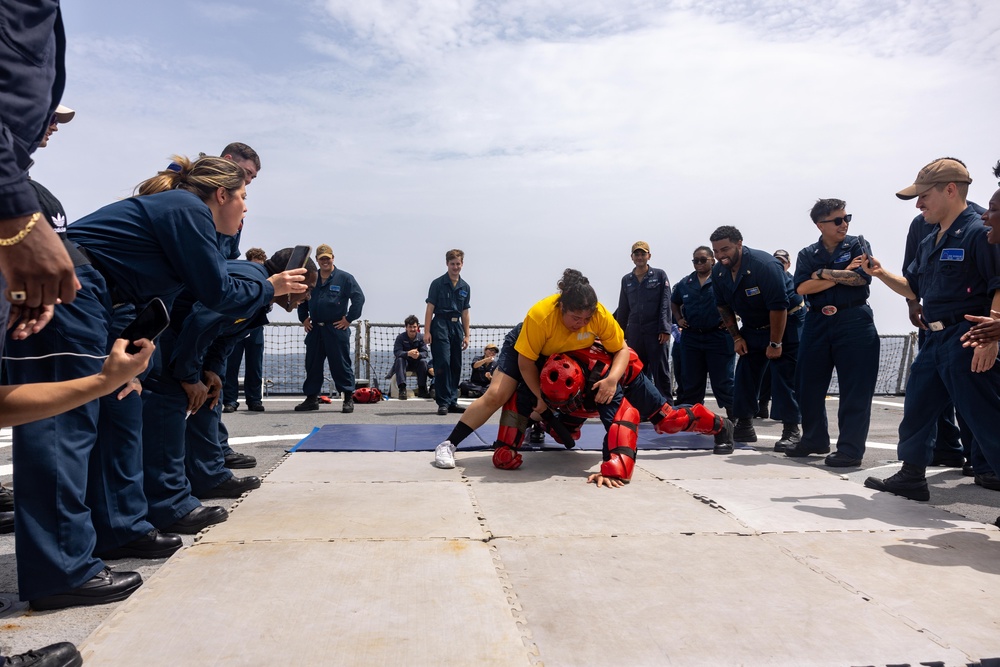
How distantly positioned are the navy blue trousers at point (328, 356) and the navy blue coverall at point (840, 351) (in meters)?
5.62

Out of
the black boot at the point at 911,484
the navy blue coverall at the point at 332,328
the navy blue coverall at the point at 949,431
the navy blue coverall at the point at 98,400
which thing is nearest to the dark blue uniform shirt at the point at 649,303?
the navy blue coverall at the point at 949,431

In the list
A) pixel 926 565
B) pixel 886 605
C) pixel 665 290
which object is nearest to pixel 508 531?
pixel 886 605

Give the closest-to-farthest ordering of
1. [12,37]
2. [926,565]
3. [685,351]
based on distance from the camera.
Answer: [12,37] → [926,565] → [685,351]

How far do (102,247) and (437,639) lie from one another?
6.39 feet

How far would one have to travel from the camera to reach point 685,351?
26.2 feet

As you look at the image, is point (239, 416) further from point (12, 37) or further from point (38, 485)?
point (12, 37)

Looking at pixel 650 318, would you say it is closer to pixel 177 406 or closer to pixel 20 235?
pixel 177 406

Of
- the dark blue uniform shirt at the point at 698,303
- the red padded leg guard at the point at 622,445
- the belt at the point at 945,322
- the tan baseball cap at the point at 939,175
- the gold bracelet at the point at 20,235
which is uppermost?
the tan baseball cap at the point at 939,175

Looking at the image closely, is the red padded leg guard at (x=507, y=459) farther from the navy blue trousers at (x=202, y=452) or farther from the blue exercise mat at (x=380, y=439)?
the navy blue trousers at (x=202, y=452)

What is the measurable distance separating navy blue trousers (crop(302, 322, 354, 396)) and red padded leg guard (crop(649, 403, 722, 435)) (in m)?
4.93

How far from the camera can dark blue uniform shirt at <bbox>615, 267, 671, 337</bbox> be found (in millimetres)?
8492

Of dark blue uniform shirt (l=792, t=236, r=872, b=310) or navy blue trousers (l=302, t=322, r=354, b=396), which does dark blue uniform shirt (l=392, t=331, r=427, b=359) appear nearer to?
navy blue trousers (l=302, t=322, r=354, b=396)

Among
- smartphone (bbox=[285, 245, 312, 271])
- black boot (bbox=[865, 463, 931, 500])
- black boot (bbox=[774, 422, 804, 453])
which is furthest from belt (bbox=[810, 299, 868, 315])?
smartphone (bbox=[285, 245, 312, 271])

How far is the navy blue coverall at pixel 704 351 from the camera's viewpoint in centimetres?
763
